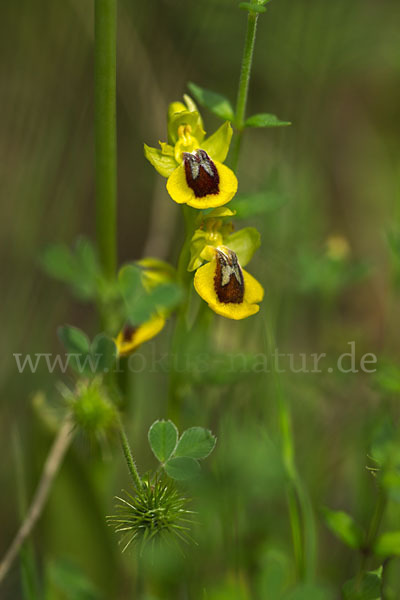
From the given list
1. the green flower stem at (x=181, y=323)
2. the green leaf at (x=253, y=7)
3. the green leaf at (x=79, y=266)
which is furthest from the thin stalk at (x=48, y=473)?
the green leaf at (x=253, y=7)

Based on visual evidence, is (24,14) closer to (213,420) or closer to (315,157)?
(315,157)

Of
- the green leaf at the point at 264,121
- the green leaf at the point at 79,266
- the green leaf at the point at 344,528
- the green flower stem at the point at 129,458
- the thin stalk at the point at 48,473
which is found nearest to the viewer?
the green flower stem at the point at 129,458

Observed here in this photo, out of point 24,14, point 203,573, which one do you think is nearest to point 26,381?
point 203,573

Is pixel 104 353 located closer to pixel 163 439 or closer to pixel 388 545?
pixel 163 439

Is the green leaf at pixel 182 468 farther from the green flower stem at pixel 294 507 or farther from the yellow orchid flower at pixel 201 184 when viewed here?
the yellow orchid flower at pixel 201 184

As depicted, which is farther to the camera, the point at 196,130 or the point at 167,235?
the point at 167,235
